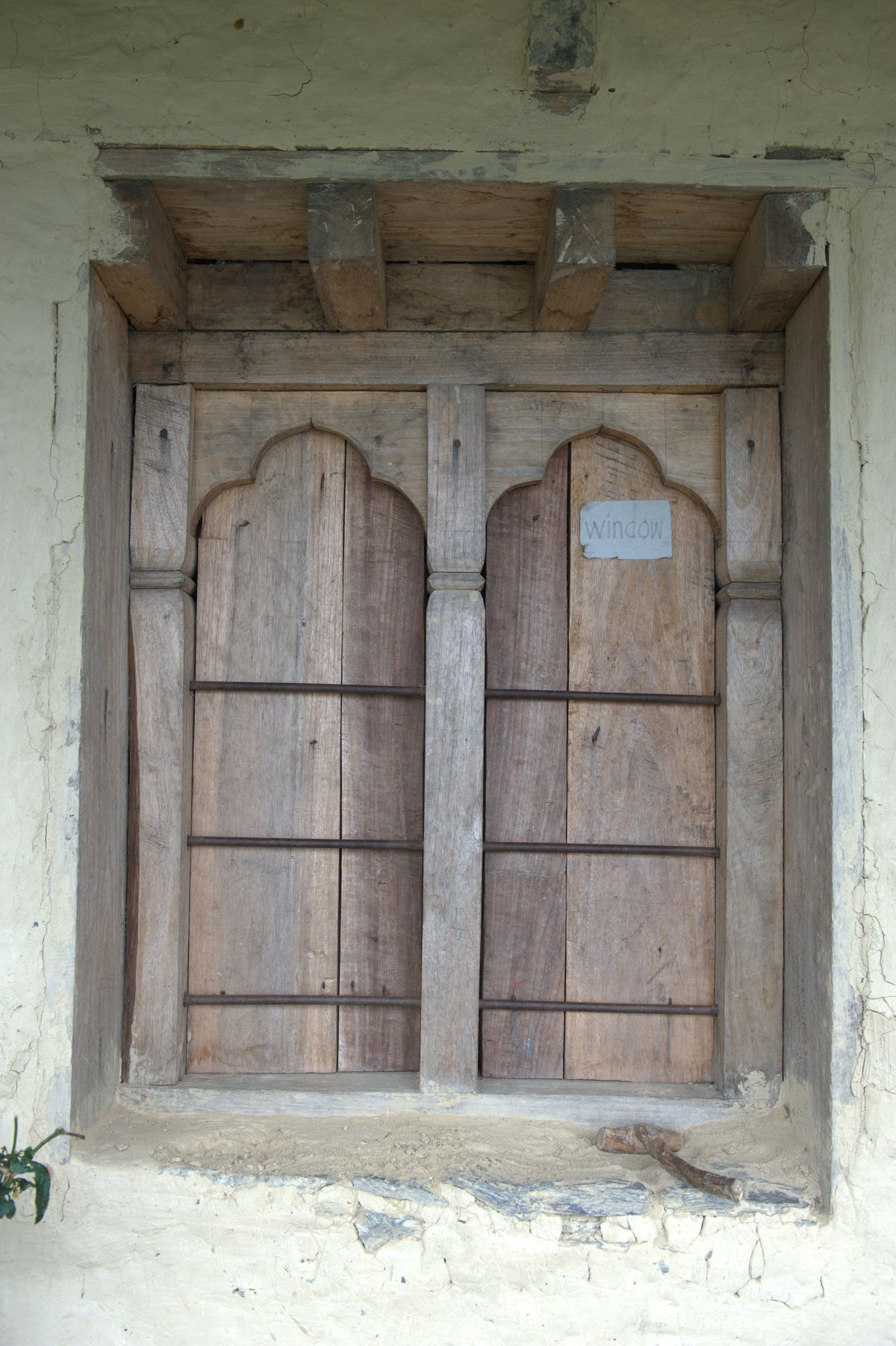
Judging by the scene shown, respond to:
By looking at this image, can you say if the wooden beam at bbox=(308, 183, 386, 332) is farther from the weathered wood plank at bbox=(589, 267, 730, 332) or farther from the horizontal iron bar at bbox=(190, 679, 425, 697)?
the horizontal iron bar at bbox=(190, 679, 425, 697)

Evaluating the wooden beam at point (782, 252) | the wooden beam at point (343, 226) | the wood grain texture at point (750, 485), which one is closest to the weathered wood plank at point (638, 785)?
the wood grain texture at point (750, 485)

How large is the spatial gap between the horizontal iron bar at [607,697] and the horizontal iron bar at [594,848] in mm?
333

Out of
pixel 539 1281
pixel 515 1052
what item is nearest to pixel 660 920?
pixel 515 1052

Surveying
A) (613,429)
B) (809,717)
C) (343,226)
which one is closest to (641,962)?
(809,717)

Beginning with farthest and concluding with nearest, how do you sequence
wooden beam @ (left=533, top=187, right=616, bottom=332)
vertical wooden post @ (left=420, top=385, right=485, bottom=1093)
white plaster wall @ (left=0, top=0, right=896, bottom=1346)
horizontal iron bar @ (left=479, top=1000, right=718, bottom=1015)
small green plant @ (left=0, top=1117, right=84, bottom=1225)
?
horizontal iron bar @ (left=479, top=1000, right=718, bottom=1015), vertical wooden post @ (left=420, top=385, right=485, bottom=1093), wooden beam @ (left=533, top=187, right=616, bottom=332), white plaster wall @ (left=0, top=0, right=896, bottom=1346), small green plant @ (left=0, top=1117, right=84, bottom=1225)

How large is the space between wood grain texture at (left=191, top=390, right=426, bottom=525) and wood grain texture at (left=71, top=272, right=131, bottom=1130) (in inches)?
6.8

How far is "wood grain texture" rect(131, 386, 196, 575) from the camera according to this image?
2369 millimetres

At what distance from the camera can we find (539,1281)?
2012 millimetres

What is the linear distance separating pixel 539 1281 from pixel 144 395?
205 centimetres

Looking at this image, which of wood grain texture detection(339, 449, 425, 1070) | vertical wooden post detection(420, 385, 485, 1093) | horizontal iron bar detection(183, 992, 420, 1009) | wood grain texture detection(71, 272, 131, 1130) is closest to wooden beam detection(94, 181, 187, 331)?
wood grain texture detection(71, 272, 131, 1130)

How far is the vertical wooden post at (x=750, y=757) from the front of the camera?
2312mm

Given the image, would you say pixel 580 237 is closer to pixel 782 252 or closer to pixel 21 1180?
pixel 782 252

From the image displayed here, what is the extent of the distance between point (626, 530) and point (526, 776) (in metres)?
0.63

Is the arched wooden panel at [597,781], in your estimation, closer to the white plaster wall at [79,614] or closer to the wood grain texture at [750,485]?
the wood grain texture at [750,485]
